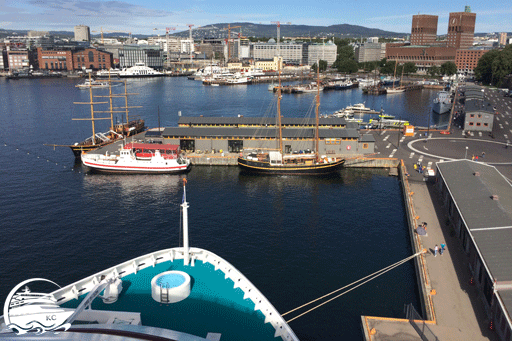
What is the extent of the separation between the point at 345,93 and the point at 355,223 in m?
138

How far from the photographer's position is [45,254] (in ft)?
119

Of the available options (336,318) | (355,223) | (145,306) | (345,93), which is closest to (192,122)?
(355,223)

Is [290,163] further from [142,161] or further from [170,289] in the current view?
[170,289]

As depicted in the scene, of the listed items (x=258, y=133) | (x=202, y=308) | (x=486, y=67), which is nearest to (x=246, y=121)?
(x=258, y=133)

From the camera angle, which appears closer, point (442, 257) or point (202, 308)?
point (202, 308)

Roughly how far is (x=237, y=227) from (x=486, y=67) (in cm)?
15906

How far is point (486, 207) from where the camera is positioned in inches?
1336

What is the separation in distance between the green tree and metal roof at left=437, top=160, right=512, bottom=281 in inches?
5451

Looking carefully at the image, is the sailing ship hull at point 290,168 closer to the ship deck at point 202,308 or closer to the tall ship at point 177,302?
the tall ship at point 177,302

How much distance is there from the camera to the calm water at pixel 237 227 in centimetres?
3161

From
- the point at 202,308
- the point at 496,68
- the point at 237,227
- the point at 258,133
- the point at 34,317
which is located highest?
the point at 496,68

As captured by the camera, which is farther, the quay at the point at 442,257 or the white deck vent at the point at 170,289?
the quay at the point at 442,257

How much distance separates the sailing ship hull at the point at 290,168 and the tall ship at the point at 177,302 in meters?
35.8

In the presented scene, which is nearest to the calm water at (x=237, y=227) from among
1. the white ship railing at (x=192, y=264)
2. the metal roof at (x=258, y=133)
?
the metal roof at (x=258, y=133)
